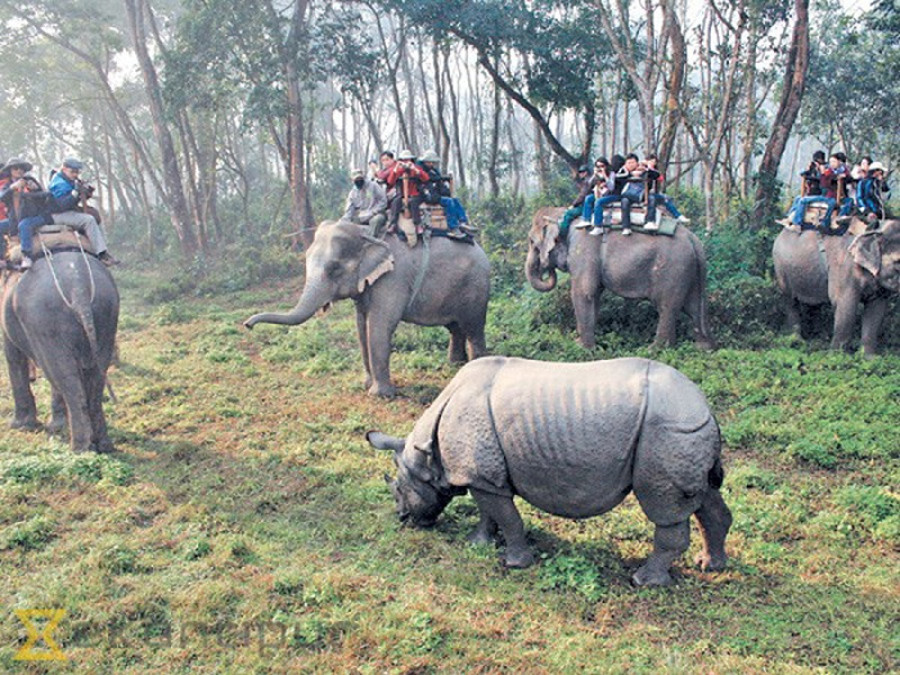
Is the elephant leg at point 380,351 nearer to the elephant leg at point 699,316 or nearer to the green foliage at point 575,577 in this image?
the elephant leg at point 699,316

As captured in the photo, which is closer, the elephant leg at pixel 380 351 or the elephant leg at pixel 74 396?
the elephant leg at pixel 74 396

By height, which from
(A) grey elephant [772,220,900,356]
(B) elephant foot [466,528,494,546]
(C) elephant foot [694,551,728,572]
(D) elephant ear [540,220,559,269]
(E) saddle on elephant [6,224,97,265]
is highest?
(E) saddle on elephant [6,224,97,265]

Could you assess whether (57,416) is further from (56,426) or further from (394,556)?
A: (394,556)

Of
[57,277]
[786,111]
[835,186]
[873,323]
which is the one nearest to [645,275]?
[873,323]

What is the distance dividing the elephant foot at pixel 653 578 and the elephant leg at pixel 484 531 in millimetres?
1112

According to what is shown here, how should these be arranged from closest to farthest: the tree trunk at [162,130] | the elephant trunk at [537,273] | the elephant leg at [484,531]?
the elephant leg at [484,531] < the elephant trunk at [537,273] < the tree trunk at [162,130]

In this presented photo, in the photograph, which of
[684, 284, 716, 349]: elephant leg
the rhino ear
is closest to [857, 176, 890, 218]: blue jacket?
[684, 284, 716, 349]: elephant leg

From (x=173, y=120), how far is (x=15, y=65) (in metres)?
8.86

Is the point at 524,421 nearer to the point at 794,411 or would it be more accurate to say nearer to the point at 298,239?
the point at 794,411

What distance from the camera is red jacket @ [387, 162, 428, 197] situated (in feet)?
31.9

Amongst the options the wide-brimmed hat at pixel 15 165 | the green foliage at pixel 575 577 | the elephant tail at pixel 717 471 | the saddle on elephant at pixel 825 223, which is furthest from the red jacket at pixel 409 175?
the elephant tail at pixel 717 471

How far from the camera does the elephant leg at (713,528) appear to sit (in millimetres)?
5094

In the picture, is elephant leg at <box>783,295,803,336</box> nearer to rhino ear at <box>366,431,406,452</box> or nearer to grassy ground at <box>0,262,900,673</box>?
grassy ground at <box>0,262,900,673</box>

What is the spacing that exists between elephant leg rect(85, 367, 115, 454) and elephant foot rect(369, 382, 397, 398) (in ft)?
9.83
